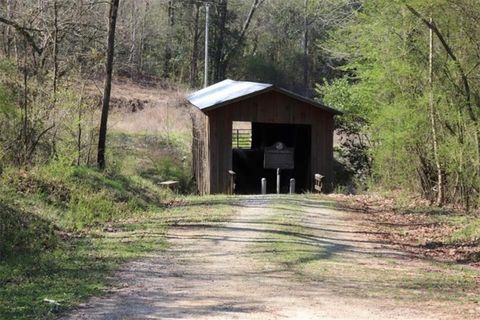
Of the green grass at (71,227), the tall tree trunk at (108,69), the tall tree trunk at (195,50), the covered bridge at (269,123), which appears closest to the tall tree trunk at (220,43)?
the tall tree trunk at (195,50)

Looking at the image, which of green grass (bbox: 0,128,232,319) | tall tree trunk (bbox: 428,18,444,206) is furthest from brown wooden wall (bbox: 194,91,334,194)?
tall tree trunk (bbox: 428,18,444,206)

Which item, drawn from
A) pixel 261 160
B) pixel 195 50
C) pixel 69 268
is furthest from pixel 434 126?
pixel 195 50

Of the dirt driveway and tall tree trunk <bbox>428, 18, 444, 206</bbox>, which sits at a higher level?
tall tree trunk <bbox>428, 18, 444, 206</bbox>

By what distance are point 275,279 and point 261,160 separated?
23.1 meters

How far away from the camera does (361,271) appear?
380 inches

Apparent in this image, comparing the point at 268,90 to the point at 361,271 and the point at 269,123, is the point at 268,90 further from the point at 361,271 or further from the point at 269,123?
the point at 361,271

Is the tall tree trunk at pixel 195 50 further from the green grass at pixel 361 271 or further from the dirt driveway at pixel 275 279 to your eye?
the green grass at pixel 361 271

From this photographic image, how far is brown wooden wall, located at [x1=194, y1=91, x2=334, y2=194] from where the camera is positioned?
25344 mm

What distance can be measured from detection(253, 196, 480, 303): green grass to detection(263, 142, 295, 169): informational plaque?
50.8 ft

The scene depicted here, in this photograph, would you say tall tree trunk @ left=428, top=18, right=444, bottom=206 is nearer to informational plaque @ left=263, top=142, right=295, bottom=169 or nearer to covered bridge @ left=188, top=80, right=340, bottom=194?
covered bridge @ left=188, top=80, right=340, bottom=194

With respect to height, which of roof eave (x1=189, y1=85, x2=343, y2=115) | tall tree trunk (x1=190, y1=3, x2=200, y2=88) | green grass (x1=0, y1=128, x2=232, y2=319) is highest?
tall tree trunk (x1=190, y1=3, x2=200, y2=88)

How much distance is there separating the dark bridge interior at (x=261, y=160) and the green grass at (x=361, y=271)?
17.3 metres

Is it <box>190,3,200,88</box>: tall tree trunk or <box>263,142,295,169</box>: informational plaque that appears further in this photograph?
<box>190,3,200,88</box>: tall tree trunk

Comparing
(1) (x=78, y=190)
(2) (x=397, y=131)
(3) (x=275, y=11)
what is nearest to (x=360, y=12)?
(2) (x=397, y=131)
